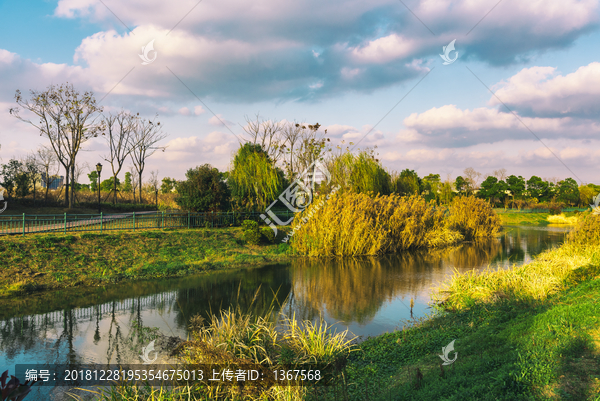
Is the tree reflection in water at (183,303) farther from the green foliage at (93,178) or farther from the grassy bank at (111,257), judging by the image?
the green foliage at (93,178)

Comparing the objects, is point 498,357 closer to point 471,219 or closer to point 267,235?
point 267,235

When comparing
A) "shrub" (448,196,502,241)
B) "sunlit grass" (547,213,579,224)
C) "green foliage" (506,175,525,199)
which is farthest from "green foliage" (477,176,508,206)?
"shrub" (448,196,502,241)

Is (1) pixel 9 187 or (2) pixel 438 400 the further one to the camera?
(1) pixel 9 187

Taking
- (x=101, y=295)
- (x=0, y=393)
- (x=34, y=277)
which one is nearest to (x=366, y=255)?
(x=101, y=295)

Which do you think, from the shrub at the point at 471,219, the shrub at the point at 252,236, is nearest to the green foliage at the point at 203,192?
the shrub at the point at 252,236

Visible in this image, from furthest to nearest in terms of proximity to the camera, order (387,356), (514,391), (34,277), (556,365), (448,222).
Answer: (448,222)
(34,277)
(387,356)
(556,365)
(514,391)

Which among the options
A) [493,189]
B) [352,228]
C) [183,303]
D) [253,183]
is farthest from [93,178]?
[493,189]

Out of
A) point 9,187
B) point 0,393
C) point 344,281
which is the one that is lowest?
point 344,281

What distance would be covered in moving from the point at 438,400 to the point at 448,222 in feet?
78.4

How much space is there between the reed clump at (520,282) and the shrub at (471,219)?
1448 centimetres

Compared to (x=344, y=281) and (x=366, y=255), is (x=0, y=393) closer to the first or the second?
(x=344, y=281)

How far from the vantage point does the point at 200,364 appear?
15.5 feet

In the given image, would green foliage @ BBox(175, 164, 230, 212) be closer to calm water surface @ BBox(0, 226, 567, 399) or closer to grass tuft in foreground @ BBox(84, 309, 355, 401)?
calm water surface @ BBox(0, 226, 567, 399)

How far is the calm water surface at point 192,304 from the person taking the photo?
6.82m
